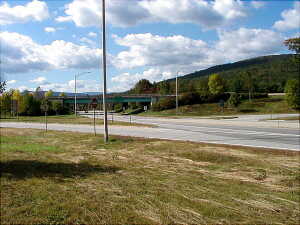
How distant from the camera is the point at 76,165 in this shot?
Answer: 977cm

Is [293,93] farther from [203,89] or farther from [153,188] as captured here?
[153,188]

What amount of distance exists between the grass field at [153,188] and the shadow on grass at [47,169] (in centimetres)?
3

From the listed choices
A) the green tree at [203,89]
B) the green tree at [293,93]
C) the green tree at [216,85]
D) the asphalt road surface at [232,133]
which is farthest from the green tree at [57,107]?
the asphalt road surface at [232,133]

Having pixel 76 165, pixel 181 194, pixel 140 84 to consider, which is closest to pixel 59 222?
pixel 181 194

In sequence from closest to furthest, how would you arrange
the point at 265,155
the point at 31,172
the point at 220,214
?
the point at 220,214 → the point at 31,172 → the point at 265,155

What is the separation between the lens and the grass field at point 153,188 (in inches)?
197

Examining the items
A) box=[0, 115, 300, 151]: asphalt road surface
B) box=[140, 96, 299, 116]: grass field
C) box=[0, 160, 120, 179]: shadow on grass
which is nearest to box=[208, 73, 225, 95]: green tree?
box=[140, 96, 299, 116]: grass field

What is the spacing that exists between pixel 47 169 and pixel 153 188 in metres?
3.90

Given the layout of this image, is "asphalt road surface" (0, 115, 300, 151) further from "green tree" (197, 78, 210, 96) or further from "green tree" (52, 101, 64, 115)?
"green tree" (52, 101, 64, 115)

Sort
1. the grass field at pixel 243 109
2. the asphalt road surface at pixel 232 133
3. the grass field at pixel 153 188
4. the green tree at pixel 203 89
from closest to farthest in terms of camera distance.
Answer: the grass field at pixel 153 188 → the asphalt road surface at pixel 232 133 → the grass field at pixel 243 109 → the green tree at pixel 203 89

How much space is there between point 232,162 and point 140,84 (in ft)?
416

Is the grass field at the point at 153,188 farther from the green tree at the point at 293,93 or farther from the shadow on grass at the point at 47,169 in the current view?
the green tree at the point at 293,93

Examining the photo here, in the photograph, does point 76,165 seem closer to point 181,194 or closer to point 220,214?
point 181,194

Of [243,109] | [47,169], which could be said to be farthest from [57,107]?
[47,169]
